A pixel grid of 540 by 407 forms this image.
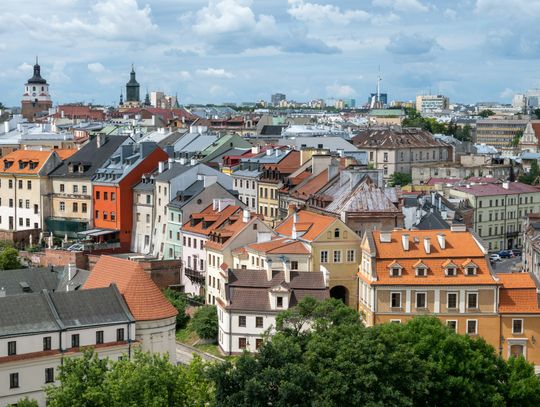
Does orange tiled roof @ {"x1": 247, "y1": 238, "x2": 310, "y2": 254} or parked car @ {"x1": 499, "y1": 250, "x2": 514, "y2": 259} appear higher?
orange tiled roof @ {"x1": 247, "y1": 238, "x2": 310, "y2": 254}

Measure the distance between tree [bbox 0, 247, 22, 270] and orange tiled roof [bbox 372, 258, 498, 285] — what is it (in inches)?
1555

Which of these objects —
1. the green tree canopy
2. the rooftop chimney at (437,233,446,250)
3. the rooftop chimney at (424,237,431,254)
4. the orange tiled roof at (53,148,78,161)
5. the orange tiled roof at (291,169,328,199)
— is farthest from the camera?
the orange tiled roof at (53,148,78,161)

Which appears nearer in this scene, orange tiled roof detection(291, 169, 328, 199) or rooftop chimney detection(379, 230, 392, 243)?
rooftop chimney detection(379, 230, 392, 243)

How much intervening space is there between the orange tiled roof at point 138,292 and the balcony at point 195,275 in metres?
19.8

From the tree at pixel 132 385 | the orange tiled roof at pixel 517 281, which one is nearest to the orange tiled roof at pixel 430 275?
the orange tiled roof at pixel 517 281

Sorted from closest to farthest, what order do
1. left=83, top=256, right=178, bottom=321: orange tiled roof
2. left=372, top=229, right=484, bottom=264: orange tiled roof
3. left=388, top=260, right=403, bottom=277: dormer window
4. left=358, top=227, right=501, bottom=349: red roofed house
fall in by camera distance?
left=83, top=256, right=178, bottom=321: orange tiled roof < left=358, top=227, right=501, bottom=349: red roofed house < left=388, top=260, right=403, bottom=277: dormer window < left=372, top=229, right=484, bottom=264: orange tiled roof

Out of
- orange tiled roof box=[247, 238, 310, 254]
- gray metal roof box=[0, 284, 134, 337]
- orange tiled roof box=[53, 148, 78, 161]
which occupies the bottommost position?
gray metal roof box=[0, 284, 134, 337]

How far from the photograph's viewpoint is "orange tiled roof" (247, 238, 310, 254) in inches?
3176

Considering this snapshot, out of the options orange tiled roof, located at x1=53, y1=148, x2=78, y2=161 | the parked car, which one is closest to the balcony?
orange tiled roof, located at x1=53, y1=148, x2=78, y2=161

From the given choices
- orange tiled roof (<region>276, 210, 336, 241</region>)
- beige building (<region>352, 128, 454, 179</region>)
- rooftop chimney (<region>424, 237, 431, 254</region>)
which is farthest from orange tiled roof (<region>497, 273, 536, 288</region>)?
beige building (<region>352, 128, 454, 179</region>)

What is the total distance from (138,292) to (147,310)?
1.51m

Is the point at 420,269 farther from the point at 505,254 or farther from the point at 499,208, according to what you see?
the point at 499,208

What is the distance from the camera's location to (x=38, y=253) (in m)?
103

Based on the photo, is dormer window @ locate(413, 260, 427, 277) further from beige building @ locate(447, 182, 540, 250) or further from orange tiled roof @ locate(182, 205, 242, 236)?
beige building @ locate(447, 182, 540, 250)
